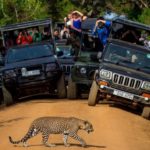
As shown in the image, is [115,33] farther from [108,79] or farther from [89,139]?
[89,139]

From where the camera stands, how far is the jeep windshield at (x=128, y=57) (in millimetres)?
17828

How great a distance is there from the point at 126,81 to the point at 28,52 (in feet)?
13.0

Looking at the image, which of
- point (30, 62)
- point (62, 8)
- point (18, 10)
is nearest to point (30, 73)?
point (30, 62)

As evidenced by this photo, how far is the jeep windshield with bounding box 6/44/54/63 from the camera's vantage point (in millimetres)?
20014

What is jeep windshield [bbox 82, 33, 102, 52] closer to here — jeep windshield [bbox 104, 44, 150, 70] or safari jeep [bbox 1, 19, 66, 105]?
safari jeep [bbox 1, 19, 66, 105]

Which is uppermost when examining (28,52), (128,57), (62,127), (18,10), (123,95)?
(62,127)

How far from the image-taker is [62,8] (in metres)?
55.1

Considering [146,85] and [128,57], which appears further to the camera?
[128,57]

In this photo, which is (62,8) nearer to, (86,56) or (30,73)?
(86,56)

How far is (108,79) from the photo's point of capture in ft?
57.3

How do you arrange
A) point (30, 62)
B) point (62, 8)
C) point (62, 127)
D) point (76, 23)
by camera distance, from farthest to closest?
1. point (62, 8)
2. point (76, 23)
3. point (30, 62)
4. point (62, 127)

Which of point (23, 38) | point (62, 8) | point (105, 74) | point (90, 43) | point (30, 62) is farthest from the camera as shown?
point (62, 8)

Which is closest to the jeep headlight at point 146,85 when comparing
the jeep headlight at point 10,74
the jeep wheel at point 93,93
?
the jeep wheel at point 93,93

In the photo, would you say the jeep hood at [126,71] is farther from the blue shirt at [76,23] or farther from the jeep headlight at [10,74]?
the blue shirt at [76,23]
